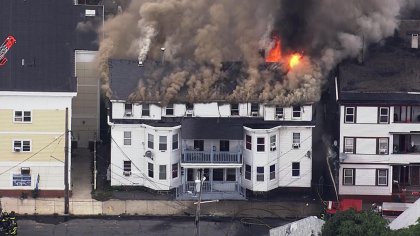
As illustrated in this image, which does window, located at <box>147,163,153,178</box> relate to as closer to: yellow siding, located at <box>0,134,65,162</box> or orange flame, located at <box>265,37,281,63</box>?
yellow siding, located at <box>0,134,65,162</box>

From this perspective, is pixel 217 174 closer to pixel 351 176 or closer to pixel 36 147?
pixel 351 176

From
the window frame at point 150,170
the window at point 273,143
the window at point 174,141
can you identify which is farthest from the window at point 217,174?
the window frame at point 150,170

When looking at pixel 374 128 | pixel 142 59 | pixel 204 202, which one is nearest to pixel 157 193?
pixel 204 202

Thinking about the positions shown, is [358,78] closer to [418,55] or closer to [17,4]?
[418,55]

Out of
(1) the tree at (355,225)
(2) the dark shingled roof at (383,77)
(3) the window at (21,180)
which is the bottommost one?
(1) the tree at (355,225)

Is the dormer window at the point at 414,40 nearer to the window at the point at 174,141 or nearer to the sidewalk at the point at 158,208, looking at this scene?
the sidewalk at the point at 158,208

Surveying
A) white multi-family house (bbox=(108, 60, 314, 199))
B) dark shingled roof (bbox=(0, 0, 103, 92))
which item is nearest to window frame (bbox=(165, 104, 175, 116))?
white multi-family house (bbox=(108, 60, 314, 199))
